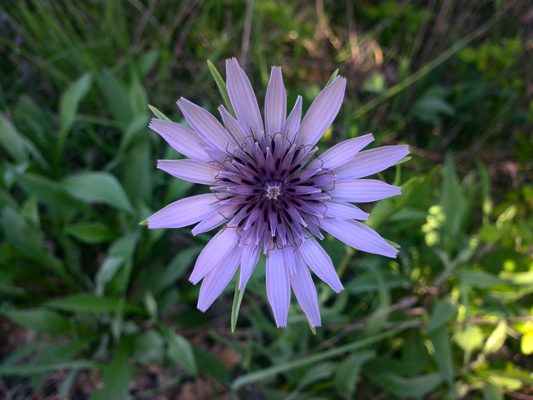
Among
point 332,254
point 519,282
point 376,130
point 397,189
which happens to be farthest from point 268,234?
point 376,130

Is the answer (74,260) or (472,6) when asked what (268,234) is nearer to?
(74,260)

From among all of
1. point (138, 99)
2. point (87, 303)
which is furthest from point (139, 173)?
point (87, 303)

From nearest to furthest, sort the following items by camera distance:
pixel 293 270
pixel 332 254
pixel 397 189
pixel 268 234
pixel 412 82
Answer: pixel 397 189 < pixel 293 270 < pixel 268 234 < pixel 332 254 < pixel 412 82

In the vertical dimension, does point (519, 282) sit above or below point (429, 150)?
below

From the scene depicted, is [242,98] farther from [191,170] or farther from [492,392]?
[492,392]

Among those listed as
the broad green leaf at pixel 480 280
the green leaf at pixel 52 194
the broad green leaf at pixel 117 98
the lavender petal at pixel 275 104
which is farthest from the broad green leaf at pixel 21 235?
the broad green leaf at pixel 480 280

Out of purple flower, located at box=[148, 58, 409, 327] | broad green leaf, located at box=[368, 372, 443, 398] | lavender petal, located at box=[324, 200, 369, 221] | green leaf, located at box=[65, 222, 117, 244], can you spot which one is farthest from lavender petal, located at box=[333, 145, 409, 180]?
green leaf, located at box=[65, 222, 117, 244]

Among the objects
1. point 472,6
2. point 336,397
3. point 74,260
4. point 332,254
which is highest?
point 472,6

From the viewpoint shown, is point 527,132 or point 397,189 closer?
point 397,189
